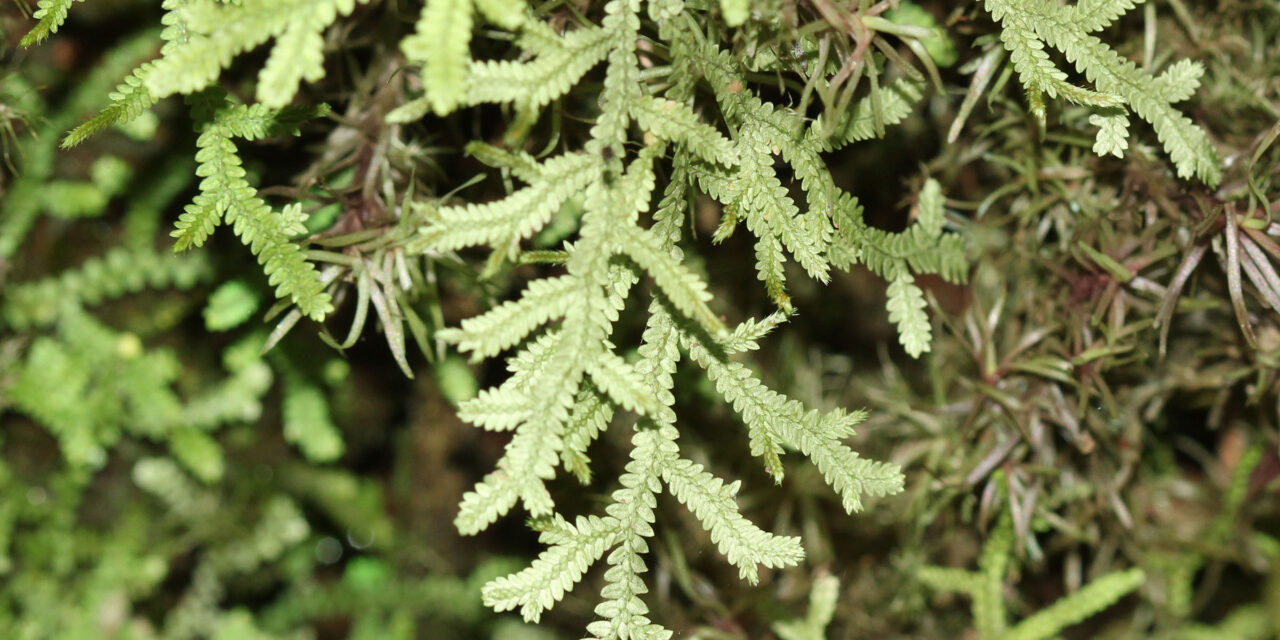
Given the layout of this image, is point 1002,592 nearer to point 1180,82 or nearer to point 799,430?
point 799,430

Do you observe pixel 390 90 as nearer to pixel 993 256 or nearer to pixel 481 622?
pixel 993 256

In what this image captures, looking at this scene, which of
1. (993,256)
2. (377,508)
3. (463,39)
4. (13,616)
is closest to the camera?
(463,39)

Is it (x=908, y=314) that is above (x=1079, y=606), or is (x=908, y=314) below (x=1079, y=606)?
above

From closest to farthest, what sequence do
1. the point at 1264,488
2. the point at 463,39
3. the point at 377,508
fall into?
the point at 463,39 → the point at 1264,488 → the point at 377,508

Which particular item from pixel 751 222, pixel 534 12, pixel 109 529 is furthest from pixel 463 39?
pixel 109 529

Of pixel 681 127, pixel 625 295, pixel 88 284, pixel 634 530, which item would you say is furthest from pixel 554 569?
pixel 88 284
